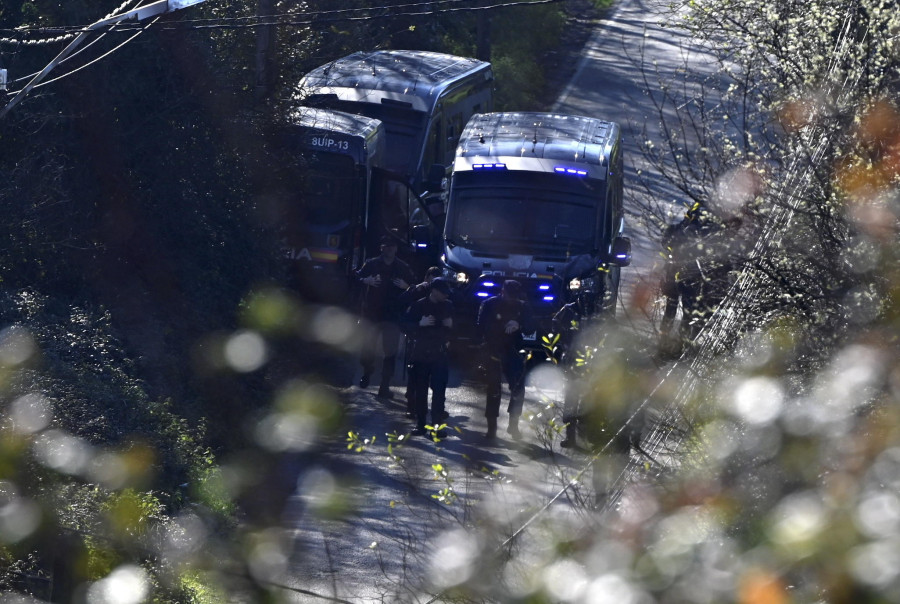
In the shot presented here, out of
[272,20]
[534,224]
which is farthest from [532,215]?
[272,20]

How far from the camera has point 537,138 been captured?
15047 mm

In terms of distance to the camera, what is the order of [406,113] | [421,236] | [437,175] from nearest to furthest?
[421,236] < [437,175] < [406,113]

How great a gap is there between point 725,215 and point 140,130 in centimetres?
720

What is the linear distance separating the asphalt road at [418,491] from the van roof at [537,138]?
8.86 feet

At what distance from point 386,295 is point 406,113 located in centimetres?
612

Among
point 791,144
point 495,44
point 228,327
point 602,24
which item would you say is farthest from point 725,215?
point 602,24

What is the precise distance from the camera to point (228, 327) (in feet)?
43.9

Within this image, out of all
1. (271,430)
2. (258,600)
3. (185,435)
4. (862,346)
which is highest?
(862,346)

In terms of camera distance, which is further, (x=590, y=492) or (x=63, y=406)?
(x=63, y=406)

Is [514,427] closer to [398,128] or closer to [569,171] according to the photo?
[569,171]

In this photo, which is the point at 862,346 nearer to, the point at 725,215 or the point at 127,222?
the point at 725,215

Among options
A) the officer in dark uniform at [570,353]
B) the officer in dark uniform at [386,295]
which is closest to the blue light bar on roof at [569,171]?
the officer in dark uniform at [570,353]

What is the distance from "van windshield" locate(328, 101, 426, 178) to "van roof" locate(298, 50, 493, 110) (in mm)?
133

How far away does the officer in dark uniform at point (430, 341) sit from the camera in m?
11.7
